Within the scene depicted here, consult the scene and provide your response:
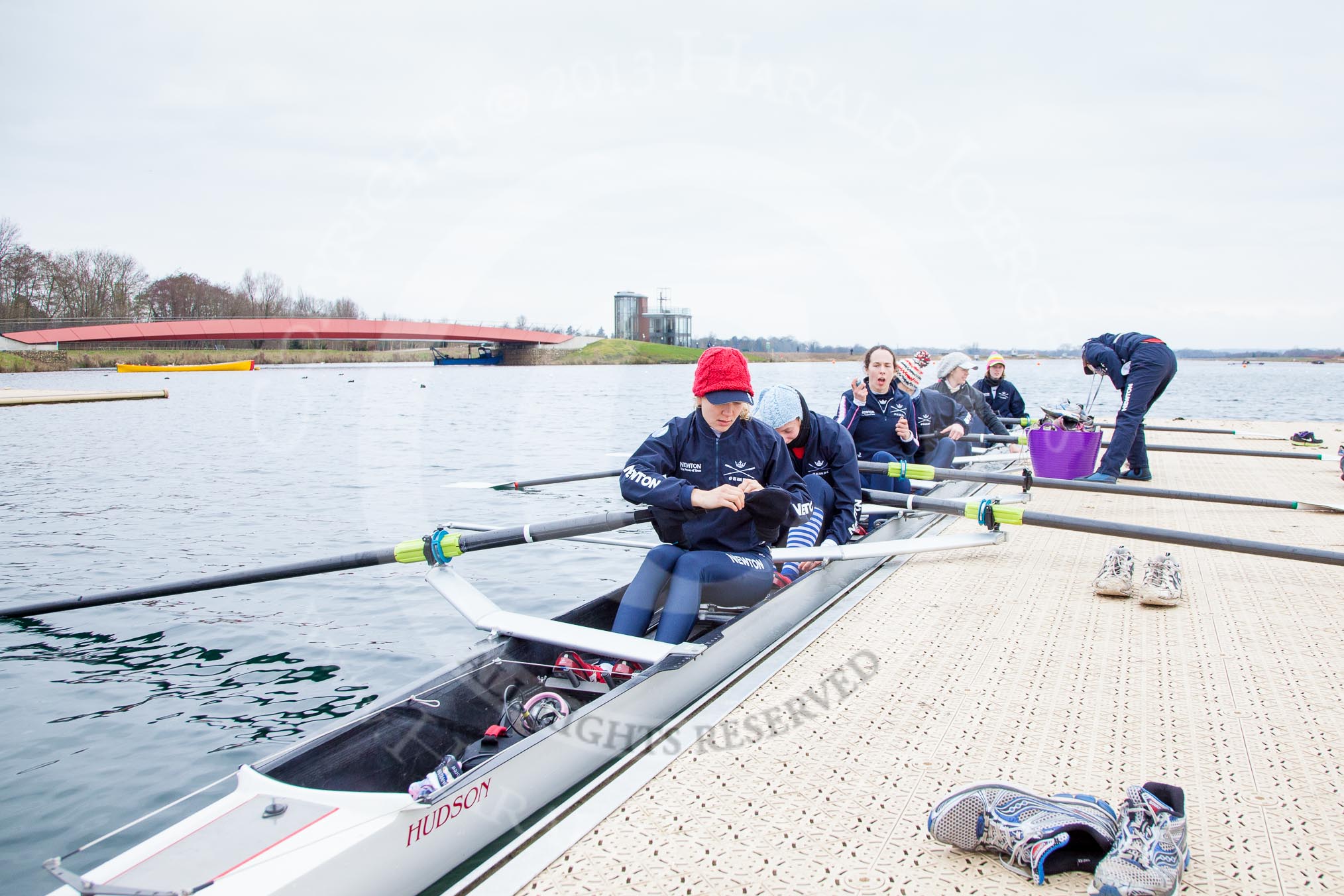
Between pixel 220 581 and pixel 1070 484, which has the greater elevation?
pixel 1070 484

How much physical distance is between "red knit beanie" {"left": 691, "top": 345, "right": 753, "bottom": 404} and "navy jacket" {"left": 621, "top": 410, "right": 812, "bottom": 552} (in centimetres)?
23

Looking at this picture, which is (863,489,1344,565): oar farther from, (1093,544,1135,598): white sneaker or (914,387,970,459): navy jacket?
(914,387,970,459): navy jacket

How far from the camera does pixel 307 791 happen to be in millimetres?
2635

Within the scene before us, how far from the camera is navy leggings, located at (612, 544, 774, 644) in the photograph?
148 inches

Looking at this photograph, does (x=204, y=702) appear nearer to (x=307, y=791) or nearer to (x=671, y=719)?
(x=307, y=791)

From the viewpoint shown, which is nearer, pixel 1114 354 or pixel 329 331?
pixel 1114 354

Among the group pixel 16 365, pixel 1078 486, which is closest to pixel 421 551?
pixel 1078 486

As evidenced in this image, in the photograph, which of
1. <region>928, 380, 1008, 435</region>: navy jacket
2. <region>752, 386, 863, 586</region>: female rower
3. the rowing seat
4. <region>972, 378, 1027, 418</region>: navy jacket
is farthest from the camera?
<region>972, 378, 1027, 418</region>: navy jacket

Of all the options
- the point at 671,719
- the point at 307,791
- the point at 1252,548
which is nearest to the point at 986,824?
the point at 671,719

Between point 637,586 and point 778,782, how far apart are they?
1278 mm

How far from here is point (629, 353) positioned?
1811 inches

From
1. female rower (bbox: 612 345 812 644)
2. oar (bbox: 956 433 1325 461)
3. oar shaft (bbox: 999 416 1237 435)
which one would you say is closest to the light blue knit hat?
female rower (bbox: 612 345 812 644)

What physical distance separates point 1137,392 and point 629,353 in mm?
38151

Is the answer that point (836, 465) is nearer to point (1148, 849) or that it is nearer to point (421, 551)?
point (421, 551)
